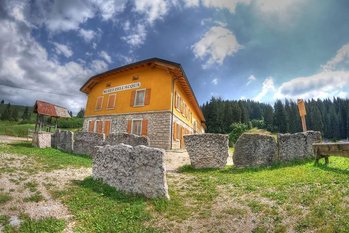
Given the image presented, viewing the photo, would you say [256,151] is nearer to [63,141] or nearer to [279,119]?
[63,141]

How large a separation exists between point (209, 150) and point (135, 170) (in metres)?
4.71

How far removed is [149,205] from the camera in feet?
22.8

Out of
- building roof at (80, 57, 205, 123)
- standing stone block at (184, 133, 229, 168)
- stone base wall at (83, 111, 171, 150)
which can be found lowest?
standing stone block at (184, 133, 229, 168)

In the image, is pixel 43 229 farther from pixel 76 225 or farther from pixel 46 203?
pixel 46 203

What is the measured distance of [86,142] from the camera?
1728 cm

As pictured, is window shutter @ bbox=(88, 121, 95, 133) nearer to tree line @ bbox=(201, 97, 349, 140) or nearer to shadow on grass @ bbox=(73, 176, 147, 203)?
shadow on grass @ bbox=(73, 176, 147, 203)

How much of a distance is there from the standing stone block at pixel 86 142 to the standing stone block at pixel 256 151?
9.51 m

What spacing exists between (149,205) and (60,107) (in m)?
24.9

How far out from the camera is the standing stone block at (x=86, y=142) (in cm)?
1677

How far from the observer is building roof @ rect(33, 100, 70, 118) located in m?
24.6

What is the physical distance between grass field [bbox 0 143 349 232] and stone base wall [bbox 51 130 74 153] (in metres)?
9.92

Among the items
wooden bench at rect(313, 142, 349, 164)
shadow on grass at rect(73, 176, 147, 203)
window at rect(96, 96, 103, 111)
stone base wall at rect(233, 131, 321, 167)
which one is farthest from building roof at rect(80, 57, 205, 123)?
shadow on grass at rect(73, 176, 147, 203)

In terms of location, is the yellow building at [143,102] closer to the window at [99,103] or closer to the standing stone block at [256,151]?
the window at [99,103]

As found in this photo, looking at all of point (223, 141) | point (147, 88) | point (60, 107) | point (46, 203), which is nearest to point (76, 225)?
point (46, 203)
